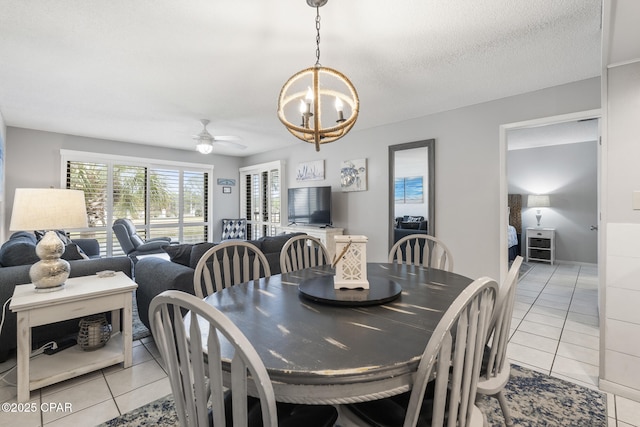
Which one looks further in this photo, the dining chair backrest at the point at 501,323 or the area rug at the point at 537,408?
the area rug at the point at 537,408

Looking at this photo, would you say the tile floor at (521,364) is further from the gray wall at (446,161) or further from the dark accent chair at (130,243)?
the dark accent chair at (130,243)

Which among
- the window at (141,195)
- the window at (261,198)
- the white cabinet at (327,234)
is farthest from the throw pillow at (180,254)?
the window at (141,195)

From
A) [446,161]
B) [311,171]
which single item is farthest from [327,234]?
[446,161]

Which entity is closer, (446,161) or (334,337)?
(334,337)

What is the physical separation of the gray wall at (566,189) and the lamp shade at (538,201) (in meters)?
0.20

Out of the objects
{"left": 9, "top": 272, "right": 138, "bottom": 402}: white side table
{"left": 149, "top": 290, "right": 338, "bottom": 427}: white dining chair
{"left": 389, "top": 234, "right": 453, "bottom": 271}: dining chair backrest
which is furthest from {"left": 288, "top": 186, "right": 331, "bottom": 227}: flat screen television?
{"left": 149, "top": 290, "right": 338, "bottom": 427}: white dining chair

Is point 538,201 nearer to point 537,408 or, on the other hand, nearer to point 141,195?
point 537,408

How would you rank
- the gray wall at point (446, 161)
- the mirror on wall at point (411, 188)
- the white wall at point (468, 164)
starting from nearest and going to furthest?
the white wall at point (468, 164) → the gray wall at point (446, 161) → the mirror on wall at point (411, 188)

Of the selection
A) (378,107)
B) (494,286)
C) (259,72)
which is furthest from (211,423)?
(378,107)

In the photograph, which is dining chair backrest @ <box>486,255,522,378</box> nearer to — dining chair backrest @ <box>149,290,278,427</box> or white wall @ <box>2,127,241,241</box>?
dining chair backrest @ <box>149,290,278,427</box>

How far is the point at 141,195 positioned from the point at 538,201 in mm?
7926

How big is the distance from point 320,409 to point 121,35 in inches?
104

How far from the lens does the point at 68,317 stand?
196cm

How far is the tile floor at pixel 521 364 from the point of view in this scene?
171cm
